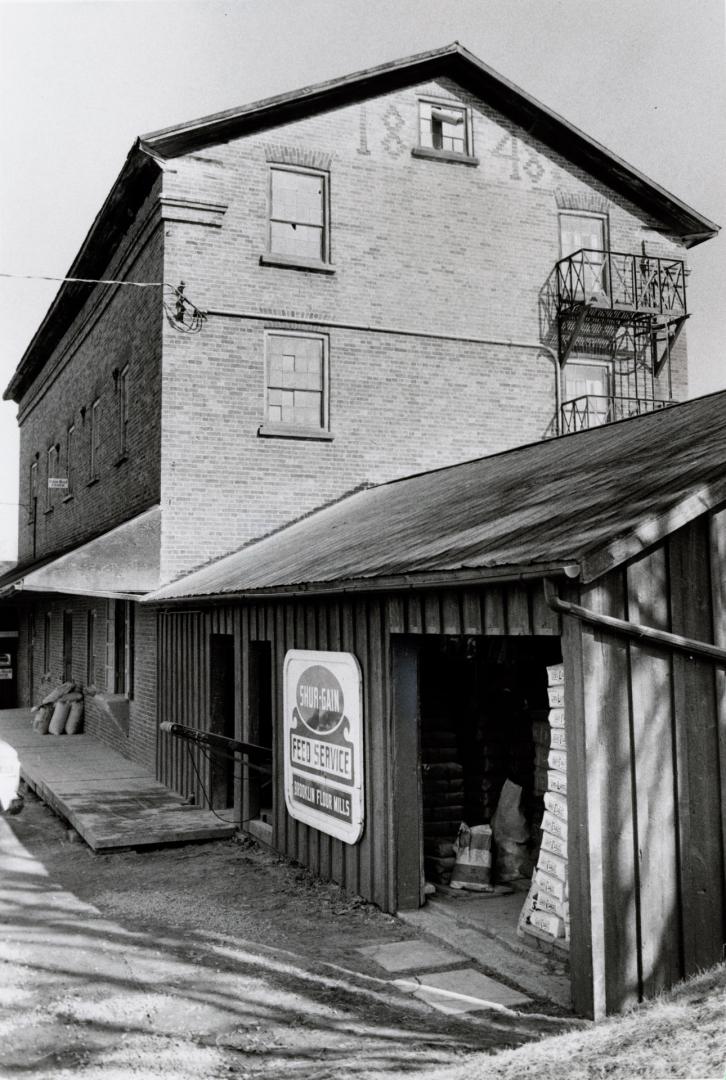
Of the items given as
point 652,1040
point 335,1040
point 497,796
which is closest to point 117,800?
point 497,796

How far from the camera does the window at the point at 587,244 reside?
1723 cm

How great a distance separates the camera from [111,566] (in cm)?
1401

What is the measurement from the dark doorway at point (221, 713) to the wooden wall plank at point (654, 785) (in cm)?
699

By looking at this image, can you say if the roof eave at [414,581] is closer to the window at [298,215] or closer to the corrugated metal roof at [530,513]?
the corrugated metal roof at [530,513]

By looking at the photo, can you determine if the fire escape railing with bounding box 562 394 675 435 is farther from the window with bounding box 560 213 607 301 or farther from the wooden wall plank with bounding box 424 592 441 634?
the wooden wall plank with bounding box 424 592 441 634

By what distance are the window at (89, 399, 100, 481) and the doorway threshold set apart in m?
13.2

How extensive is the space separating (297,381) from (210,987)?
10637mm

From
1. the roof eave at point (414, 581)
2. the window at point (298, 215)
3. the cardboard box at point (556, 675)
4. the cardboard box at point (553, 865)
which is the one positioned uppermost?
the window at point (298, 215)

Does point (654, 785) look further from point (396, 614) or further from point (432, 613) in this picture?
point (396, 614)

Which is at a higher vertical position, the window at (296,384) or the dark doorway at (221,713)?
the window at (296,384)

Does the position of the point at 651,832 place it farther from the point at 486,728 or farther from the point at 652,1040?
the point at 486,728

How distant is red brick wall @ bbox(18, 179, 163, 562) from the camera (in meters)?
15.3

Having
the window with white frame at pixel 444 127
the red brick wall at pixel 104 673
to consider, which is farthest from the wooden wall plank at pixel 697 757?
the window with white frame at pixel 444 127

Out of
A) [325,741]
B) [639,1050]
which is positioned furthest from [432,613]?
[639,1050]
